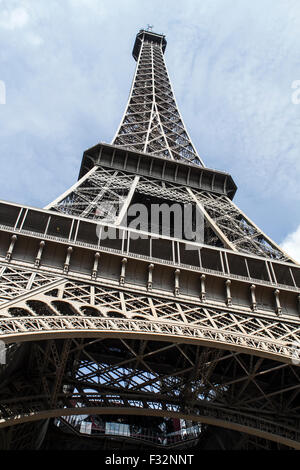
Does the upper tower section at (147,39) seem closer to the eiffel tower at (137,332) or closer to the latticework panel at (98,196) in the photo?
the latticework panel at (98,196)

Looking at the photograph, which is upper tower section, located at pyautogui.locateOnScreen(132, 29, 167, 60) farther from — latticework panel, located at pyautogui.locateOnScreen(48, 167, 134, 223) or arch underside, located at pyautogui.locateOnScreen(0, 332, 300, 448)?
arch underside, located at pyautogui.locateOnScreen(0, 332, 300, 448)

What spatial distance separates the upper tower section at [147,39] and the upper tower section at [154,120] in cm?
919

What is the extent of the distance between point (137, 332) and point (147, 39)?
63249 millimetres

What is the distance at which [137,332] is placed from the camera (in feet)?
44.5

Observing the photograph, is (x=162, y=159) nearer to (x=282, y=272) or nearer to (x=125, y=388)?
(x=282, y=272)

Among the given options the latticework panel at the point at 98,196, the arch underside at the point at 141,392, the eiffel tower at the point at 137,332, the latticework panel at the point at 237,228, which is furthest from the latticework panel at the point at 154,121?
the arch underside at the point at 141,392

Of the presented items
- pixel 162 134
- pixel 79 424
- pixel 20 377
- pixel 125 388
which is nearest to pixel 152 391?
pixel 125 388

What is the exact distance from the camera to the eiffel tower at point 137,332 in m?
14.3

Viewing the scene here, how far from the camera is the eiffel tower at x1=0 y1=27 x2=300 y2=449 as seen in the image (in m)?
14.3

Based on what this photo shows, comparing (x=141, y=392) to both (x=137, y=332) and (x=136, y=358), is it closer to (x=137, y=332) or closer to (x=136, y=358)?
(x=136, y=358)

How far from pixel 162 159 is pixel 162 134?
793cm

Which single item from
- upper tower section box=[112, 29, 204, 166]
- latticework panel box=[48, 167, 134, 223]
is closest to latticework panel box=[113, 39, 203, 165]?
upper tower section box=[112, 29, 204, 166]

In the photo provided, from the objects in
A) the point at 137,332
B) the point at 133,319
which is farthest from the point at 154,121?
the point at 137,332

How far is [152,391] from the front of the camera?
56.5 feet
